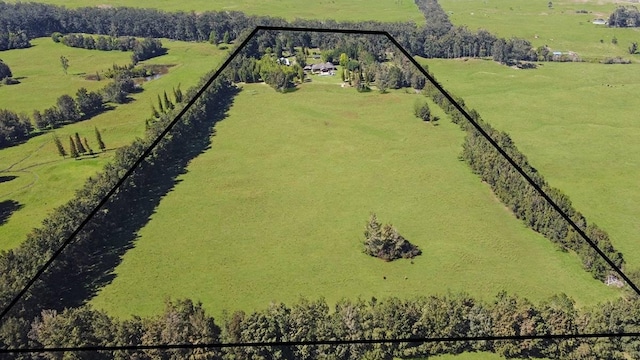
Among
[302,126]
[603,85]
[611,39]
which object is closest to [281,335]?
[302,126]

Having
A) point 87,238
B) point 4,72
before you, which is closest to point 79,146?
point 87,238

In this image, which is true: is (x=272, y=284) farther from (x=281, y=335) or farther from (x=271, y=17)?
(x=271, y=17)

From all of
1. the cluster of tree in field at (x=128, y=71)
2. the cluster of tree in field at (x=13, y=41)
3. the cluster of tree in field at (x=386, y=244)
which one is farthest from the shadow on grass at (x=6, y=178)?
the cluster of tree in field at (x=13, y=41)

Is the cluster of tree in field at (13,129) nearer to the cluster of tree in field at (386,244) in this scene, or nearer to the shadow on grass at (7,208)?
the shadow on grass at (7,208)

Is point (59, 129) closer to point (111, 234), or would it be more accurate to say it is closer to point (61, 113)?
point (61, 113)

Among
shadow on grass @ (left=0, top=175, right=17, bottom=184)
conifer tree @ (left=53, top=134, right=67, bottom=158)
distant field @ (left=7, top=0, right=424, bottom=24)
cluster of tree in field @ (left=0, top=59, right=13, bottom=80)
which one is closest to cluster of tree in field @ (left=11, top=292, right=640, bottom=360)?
shadow on grass @ (left=0, top=175, right=17, bottom=184)

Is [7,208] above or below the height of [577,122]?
below

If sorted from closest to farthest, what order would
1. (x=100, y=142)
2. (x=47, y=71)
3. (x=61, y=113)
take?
(x=100, y=142)
(x=61, y=113)
(x=47, y=71)
